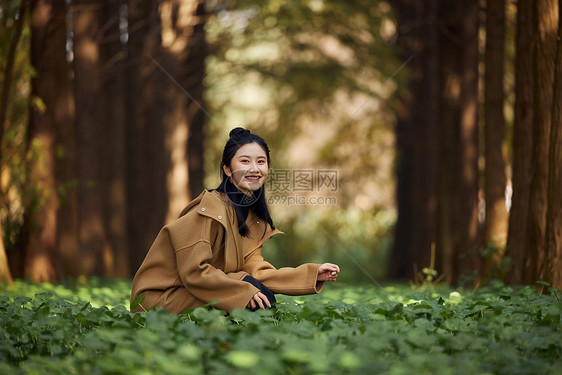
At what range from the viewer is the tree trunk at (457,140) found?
10398mm

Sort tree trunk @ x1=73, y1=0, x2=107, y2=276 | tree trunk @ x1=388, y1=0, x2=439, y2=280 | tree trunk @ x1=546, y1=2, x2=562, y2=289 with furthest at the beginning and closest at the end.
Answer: tree trunk @ x1=388, y1=0, x2=439, y2=280 < tree trunk @ x1=73, y1=0, x2=107, y2=276 < tree trunk @ x1=546, y1=2, x2=562, y2=289

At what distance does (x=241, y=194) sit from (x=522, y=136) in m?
3.48

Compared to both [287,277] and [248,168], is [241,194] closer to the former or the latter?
[248,168]

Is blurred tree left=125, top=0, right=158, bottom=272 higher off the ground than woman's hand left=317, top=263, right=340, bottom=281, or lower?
higher

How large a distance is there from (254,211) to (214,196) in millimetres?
391

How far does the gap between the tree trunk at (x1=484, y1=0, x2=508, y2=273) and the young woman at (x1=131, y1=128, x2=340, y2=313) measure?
3.76 metres

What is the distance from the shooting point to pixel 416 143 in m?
14.1

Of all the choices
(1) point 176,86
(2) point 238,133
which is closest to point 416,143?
(1) point 176,86

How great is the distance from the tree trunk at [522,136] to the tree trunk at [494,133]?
85 cm

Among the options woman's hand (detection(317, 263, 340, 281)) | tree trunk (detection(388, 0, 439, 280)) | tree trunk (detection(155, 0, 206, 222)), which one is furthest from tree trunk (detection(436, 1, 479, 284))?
woman's hand (detection(317, 263, 340, 281))

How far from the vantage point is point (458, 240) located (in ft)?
36.2

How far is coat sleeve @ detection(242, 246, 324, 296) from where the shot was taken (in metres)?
4.74

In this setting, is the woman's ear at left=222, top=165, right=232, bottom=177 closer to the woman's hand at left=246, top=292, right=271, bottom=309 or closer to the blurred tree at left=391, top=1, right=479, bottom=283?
the woman's hand at left=246, top=292, right=271, bottom=309

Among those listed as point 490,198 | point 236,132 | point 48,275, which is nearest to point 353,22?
point 490,198
